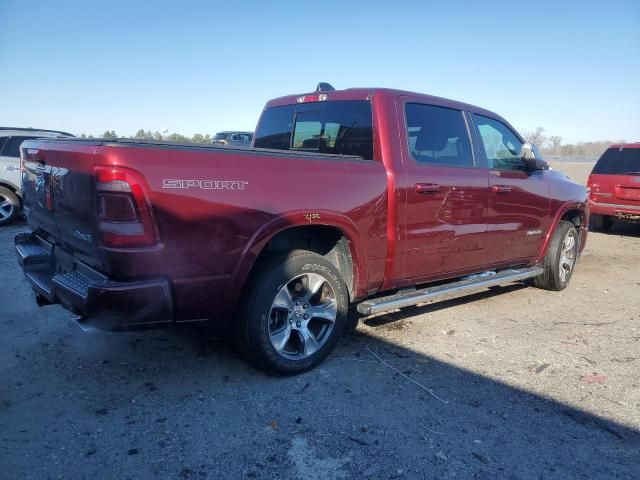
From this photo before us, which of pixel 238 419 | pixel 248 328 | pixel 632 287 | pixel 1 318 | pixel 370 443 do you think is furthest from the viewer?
pixel 632 287

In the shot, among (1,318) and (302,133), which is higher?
(302,133)

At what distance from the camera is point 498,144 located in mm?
4980

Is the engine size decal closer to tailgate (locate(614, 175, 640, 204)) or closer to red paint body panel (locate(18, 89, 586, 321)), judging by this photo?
red paint body panel (locate(18, 89, 586, 321))

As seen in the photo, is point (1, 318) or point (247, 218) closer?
point (247, 218)

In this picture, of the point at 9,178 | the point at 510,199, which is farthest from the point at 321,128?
the point at 9,178

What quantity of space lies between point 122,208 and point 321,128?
2171 mm

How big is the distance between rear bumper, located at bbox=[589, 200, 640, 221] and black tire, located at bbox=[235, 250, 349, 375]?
331 inches

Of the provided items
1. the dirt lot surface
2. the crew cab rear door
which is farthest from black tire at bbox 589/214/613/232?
the crew cab rear door

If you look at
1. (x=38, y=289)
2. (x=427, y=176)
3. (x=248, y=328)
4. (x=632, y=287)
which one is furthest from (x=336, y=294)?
(x=632, y=287)

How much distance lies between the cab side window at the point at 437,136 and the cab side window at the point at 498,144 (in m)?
0.28

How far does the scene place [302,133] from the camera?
14.9 feet

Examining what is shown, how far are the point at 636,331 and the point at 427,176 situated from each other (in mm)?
2557

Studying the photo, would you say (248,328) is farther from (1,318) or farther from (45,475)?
(1,318)

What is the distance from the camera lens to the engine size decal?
2705 mm
